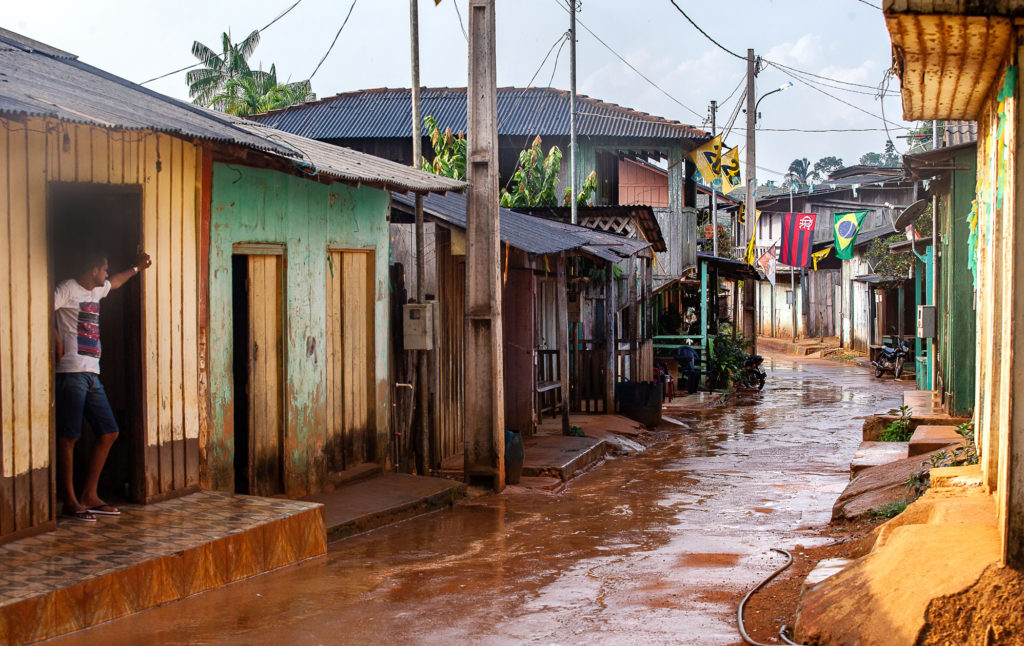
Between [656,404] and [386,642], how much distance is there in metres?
13.2

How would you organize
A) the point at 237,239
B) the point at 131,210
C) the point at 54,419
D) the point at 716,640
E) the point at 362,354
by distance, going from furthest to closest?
the point at 362,354
the point at 237,239
the point at 131,210
the point at 54,419
the point at 716,640

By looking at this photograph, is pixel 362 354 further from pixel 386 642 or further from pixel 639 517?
pixel 386 642

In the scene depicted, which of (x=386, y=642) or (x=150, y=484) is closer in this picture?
(x=386, y=642)

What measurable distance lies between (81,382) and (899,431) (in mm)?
9660

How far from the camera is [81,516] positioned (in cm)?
696

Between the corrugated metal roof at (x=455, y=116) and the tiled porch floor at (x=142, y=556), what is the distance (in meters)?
19.9

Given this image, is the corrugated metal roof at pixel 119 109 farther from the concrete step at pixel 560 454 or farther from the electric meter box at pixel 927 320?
the electric meter box at pixel 927 320

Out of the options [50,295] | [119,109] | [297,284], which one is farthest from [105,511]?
[297,284]

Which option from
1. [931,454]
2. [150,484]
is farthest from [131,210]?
[931,454]

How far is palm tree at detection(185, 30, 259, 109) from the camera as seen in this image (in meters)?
38.8

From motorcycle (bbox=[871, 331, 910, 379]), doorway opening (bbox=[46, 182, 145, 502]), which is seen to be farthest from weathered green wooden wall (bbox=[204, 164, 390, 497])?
motorcycle (bbox=[871, 331, 910, 379])

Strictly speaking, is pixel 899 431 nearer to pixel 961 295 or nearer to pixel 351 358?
pixel 961 295

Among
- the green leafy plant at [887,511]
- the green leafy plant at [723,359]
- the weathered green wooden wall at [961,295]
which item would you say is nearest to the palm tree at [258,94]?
the green leafy plant at [723,359]

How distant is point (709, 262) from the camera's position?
1052 inches
